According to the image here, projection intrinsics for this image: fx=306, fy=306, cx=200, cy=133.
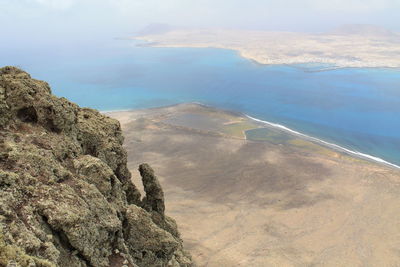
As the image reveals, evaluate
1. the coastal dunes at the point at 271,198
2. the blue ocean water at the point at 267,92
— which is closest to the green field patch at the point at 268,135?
the coastal dunes at the point at 271,198

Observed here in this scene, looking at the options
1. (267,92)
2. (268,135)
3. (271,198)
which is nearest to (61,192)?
(271,198)

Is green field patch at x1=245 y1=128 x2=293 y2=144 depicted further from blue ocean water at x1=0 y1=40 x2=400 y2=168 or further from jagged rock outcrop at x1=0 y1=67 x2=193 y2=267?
jagged rock outcrop at x1=0 y1=67 x2=193 y2=267

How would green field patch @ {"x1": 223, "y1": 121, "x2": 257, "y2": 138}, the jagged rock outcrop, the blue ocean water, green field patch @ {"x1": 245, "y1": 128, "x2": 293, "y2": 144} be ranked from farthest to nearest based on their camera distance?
the blue ocean water
green field patch @ {"x1": 223, "y1": 121, "x2": 257, "y2": 138}
green field patch @ {"x1": 245, "y1": 128, "x2": 293, "y2": 144}
the jagged rock outcrop

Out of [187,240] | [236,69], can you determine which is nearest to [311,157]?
[187,240]

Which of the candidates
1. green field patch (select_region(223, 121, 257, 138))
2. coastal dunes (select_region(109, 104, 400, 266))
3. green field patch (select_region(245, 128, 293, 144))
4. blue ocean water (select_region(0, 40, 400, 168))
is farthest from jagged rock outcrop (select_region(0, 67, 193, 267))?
blue ocean water (select_region(0, 40, 400, 168))

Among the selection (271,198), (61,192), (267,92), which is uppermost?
(61,192)

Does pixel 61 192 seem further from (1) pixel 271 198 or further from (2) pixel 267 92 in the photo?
(2) pixel 267 92

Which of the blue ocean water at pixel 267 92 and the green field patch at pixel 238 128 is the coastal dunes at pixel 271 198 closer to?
the green field patch at pixel 238 128
